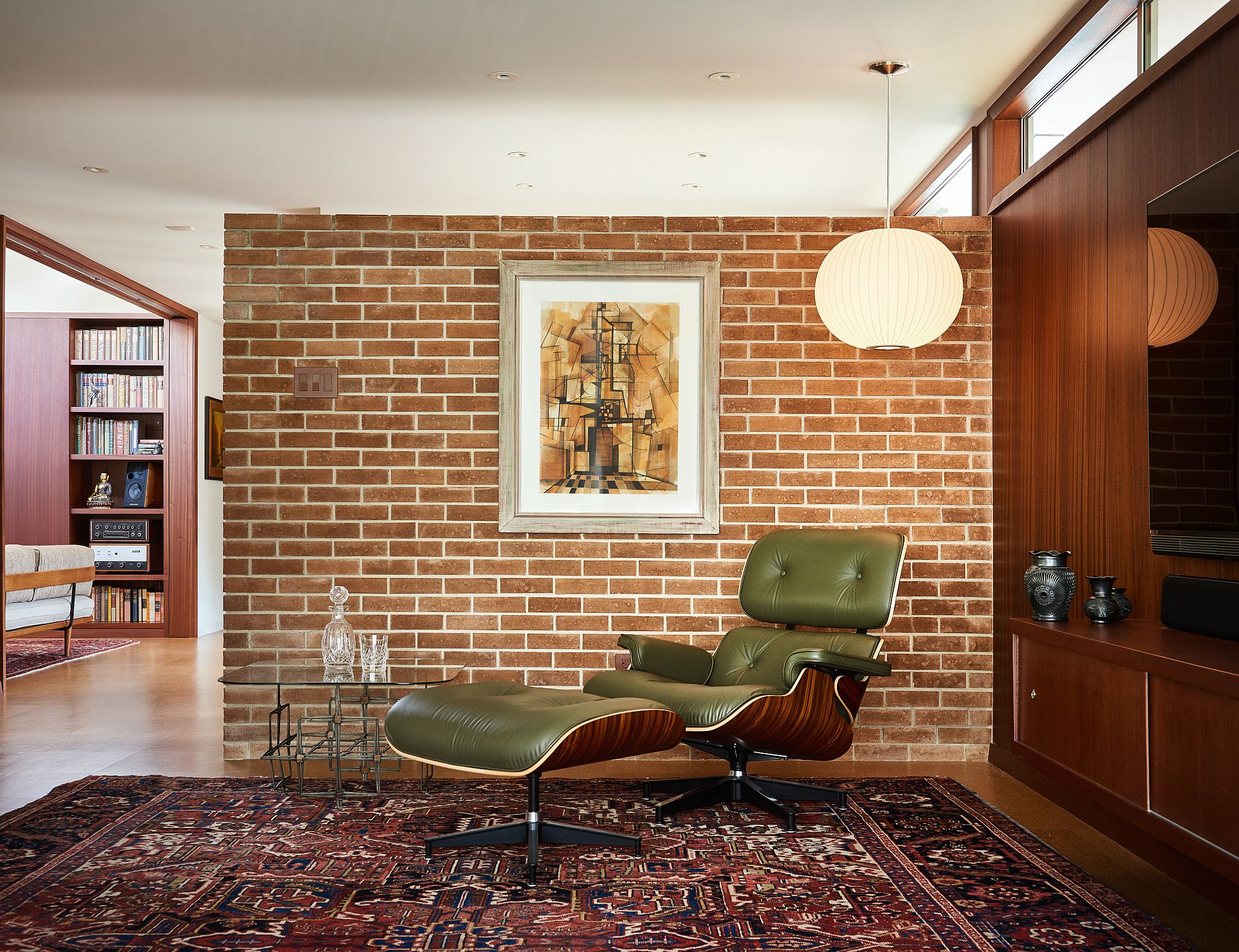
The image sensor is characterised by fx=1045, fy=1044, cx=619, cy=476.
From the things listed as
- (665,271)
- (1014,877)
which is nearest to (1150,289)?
(1014,877)

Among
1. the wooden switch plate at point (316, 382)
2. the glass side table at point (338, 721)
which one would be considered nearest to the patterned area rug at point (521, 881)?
the glass side table at point (338, 721)

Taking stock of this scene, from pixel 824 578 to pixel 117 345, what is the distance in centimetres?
703

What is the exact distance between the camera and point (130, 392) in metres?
8.67

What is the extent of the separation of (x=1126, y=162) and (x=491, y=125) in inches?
97.0

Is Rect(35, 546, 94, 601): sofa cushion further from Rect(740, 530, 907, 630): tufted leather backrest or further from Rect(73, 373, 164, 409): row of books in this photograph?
Rect(740, 530, 907, 630): tufted leather backrest

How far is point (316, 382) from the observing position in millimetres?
4324

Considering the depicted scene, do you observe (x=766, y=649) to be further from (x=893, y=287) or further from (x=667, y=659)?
(x=893, y=287)

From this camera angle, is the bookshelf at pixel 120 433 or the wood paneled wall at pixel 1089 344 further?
the bookshelf at pixel 120 433

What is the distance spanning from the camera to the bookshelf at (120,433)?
852 centimetres

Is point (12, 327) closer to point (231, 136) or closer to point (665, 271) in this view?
point (231, 136)

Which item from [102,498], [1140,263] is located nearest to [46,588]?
[102,498]

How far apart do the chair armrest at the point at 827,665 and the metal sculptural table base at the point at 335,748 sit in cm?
140

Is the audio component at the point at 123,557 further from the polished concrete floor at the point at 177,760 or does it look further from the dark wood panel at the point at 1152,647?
the dark wood panel at the point at 1152,647

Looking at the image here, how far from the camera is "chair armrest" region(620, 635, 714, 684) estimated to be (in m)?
3.72
